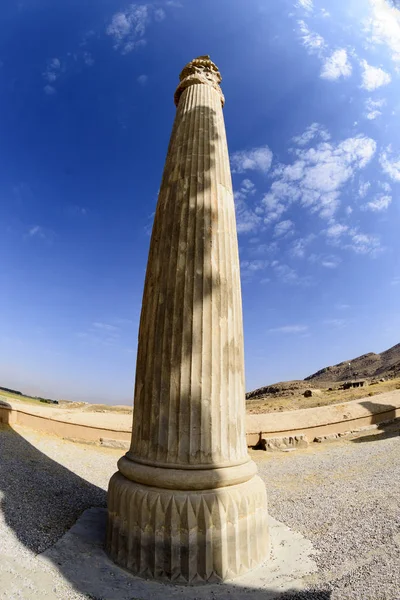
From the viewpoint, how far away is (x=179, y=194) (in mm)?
4863

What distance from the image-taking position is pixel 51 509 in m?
4.95

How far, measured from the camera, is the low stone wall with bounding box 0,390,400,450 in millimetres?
9594

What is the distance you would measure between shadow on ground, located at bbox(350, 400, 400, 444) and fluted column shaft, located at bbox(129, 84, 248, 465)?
7917 millimetres

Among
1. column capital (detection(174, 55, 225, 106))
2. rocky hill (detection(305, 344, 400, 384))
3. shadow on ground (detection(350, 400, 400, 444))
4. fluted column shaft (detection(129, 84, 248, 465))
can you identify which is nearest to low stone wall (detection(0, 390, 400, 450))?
shadow on ground (detection(350, 400, 400, 444))

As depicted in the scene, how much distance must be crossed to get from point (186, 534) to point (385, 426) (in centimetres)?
1027

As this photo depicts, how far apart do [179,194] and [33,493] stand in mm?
4660

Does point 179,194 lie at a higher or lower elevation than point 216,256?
higher

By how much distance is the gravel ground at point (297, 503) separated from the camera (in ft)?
11.0

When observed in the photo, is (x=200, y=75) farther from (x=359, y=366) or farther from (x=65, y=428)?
(x=359, y=366)

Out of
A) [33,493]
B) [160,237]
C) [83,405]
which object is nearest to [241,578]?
[33,493]

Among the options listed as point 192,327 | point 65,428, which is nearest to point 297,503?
point 192,327

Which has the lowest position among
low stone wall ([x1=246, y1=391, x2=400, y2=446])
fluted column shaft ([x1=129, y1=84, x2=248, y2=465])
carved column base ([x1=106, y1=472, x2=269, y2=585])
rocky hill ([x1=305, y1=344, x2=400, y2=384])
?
carved column base ([x1=106, y1=472, x2=269, y2=585])

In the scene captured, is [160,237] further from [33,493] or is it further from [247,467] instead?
[33,493]

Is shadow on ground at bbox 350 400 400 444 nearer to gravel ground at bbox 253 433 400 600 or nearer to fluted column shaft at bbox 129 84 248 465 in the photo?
gravel ground at bbox 253 433 400 600
